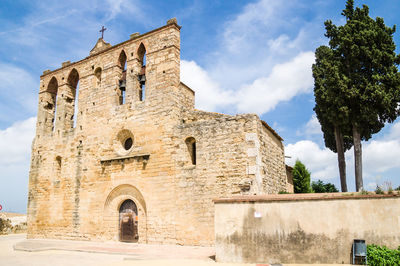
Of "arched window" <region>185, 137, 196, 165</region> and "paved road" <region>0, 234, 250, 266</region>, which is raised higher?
"arched window" <region>185, 137, 196, 165</region>

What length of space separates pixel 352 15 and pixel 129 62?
12.2m

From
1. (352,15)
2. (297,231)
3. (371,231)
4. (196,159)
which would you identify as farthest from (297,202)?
(352,15)

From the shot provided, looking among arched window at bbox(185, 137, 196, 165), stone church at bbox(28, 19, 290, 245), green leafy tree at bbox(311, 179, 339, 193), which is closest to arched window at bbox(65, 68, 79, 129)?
stone church at bbox(28, 19, 290, 245)

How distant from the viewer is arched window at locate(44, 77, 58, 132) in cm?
1778

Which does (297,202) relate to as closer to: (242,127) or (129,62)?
(242,127)

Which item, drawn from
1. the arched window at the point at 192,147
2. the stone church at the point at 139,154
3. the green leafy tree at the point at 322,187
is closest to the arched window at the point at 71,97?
the stone church at the point at 139,154

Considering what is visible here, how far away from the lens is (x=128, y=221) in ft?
42.3

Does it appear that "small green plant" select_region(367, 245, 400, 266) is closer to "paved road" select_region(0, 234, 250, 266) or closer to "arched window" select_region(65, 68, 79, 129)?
"paved road" select_region(0, 234, 250, 266)

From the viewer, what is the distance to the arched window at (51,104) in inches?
700

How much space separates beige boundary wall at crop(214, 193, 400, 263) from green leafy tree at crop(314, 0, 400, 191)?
8.91m

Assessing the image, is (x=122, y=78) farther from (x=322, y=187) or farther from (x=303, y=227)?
(x=322, y=187)

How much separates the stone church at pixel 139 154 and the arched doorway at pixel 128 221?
1.6 inches

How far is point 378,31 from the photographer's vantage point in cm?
1540

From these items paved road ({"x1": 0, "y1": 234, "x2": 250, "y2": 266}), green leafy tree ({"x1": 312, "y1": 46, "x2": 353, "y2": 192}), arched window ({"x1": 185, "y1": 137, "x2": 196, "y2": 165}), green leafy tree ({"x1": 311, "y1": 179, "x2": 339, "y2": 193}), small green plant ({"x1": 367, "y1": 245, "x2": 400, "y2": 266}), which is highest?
green leafy tree ({"x1": 312, "y1": 46, "x2": 353, "y2": 192})
